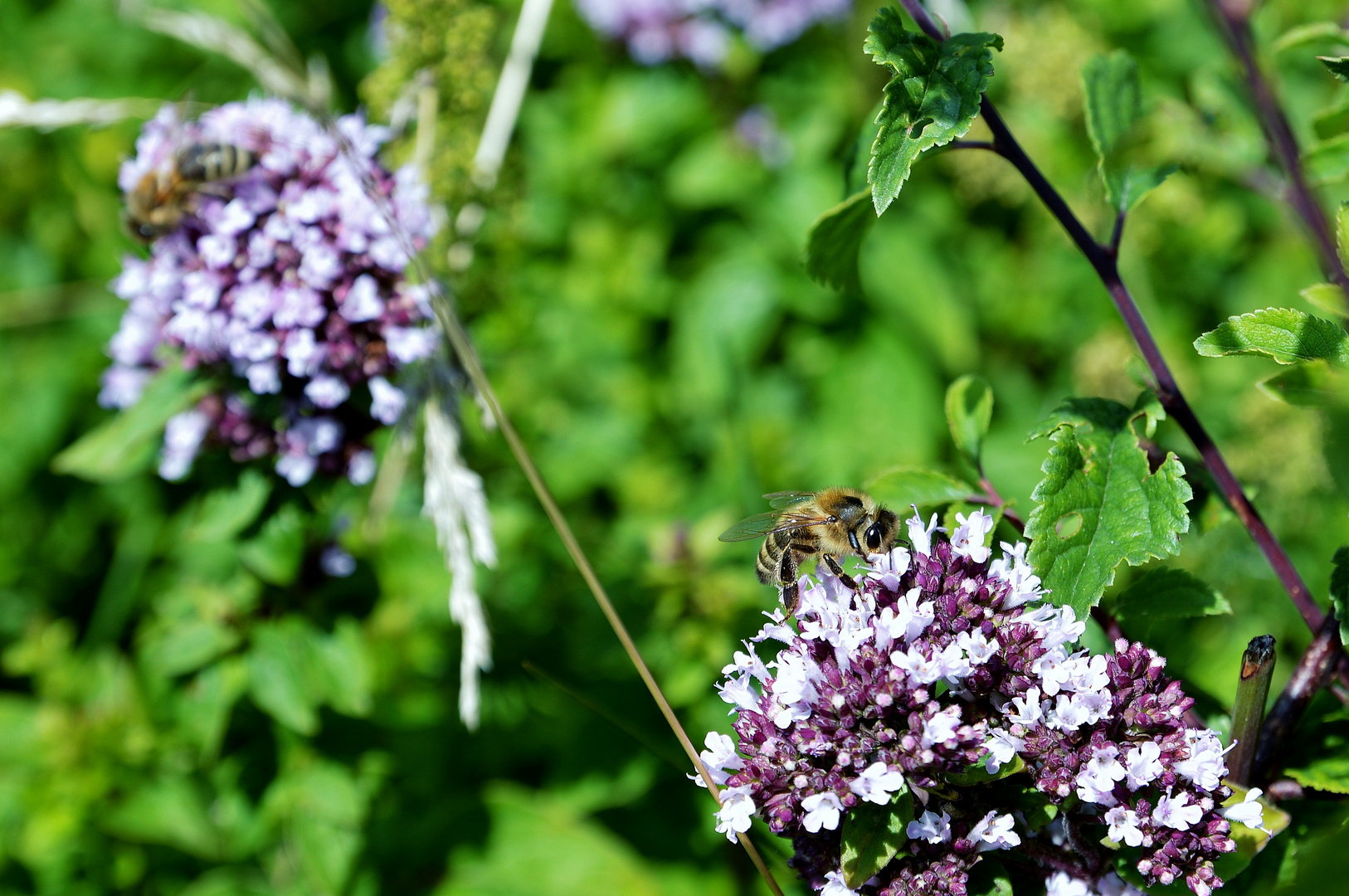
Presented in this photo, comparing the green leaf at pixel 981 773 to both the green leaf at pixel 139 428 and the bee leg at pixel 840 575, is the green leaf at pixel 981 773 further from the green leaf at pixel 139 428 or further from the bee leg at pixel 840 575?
the green leaf at pixel 139 428

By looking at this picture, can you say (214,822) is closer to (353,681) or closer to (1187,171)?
(353,681)

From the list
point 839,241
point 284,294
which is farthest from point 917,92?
point 284,294

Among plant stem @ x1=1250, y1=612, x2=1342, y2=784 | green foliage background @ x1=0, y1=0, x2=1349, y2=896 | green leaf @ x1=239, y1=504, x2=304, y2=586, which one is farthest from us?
green foliage background @ x1=0, y1=0, x2=1349, y2=896

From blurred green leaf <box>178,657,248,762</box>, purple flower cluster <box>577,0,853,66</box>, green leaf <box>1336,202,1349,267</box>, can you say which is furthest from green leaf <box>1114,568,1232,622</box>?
purple flower cluster <box>577,0,853,66</box>

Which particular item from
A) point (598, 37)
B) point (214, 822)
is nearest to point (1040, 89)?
point (598, 37)

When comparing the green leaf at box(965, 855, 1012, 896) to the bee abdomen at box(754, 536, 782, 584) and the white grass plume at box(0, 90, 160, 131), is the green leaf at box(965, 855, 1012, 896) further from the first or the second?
the white grass plume at box(0, 90, 160, 131)

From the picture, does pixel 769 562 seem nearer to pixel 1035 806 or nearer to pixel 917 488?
pixel 917 488

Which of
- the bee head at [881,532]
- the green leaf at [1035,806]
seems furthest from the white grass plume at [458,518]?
the green leaf at [1035,806]
